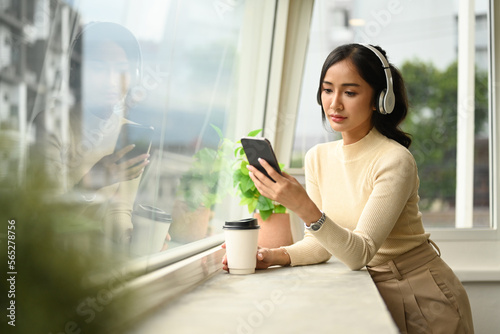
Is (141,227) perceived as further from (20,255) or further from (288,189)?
(20,255)

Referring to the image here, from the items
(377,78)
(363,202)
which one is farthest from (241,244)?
(377,78)

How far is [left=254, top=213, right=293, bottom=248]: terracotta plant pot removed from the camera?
200 centimetres

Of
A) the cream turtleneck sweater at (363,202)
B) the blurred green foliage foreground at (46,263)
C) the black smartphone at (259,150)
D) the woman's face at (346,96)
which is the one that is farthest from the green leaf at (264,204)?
the blurred green foliage foreground at (46,263)

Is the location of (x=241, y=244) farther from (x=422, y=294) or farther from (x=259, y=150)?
(x=422, y=294)

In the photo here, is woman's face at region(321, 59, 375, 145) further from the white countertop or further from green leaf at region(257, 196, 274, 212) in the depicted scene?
the white countertop

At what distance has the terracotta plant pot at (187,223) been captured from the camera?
1526mm

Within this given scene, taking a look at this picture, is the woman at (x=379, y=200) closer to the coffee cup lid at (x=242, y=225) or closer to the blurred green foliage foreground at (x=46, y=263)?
the coffee cup lid at (x=242, y=225)

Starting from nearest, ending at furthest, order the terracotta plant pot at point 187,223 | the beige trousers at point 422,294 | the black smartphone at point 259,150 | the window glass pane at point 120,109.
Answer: the window glass pane at point 120,109 < the black smartphone at point 259,150 < the terracotta plant pot at point 187,223 < the beige trousers at point 422,294

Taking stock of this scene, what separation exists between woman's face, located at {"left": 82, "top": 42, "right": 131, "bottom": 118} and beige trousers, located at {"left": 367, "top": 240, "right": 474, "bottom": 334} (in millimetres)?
1068

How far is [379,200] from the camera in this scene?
5.18ft

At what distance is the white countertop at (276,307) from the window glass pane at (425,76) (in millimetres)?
1709

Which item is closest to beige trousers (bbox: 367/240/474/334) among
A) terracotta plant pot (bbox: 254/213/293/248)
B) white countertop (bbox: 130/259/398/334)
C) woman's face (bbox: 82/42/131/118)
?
white countertop (bbox: 130/259/398/334)

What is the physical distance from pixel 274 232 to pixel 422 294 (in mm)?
568

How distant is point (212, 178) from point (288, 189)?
0.62 meters
